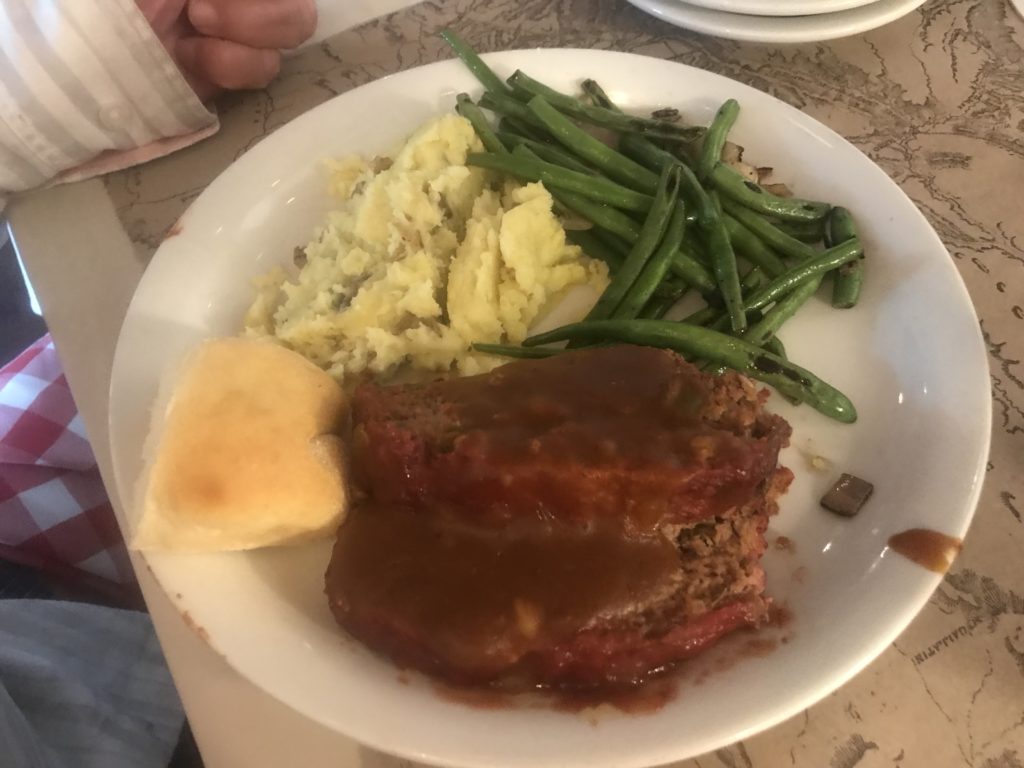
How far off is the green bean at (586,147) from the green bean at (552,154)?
0.03 meters

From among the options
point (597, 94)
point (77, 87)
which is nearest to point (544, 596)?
point (597, 94)

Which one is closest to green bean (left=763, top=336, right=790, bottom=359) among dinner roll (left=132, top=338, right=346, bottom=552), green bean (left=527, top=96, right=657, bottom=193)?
green bean (left=527, top=96, right=657, bottom=193)

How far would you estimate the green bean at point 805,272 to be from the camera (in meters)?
2.46

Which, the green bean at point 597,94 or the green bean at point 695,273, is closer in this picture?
the green bean at point 695,273

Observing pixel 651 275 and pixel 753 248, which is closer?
pixel 651 275

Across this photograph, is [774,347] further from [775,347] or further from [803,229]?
[803,229]

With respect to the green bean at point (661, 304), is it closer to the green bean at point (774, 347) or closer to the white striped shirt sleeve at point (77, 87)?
the green bean at point (774, 347)

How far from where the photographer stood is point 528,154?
2719mm

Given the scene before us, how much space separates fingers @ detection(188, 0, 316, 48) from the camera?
2996mm

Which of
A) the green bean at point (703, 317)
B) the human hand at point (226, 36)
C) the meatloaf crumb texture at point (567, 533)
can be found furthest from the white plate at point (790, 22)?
the meatloaf crumb texture at point (567, 533)

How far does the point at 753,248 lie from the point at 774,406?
0.54 m

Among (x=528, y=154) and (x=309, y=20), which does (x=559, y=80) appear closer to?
(x=528, y=154)

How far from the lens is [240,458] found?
196 centimetres

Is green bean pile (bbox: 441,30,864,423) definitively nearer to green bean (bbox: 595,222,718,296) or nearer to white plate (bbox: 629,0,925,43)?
green bean (bbox: 595,222,718,296)
